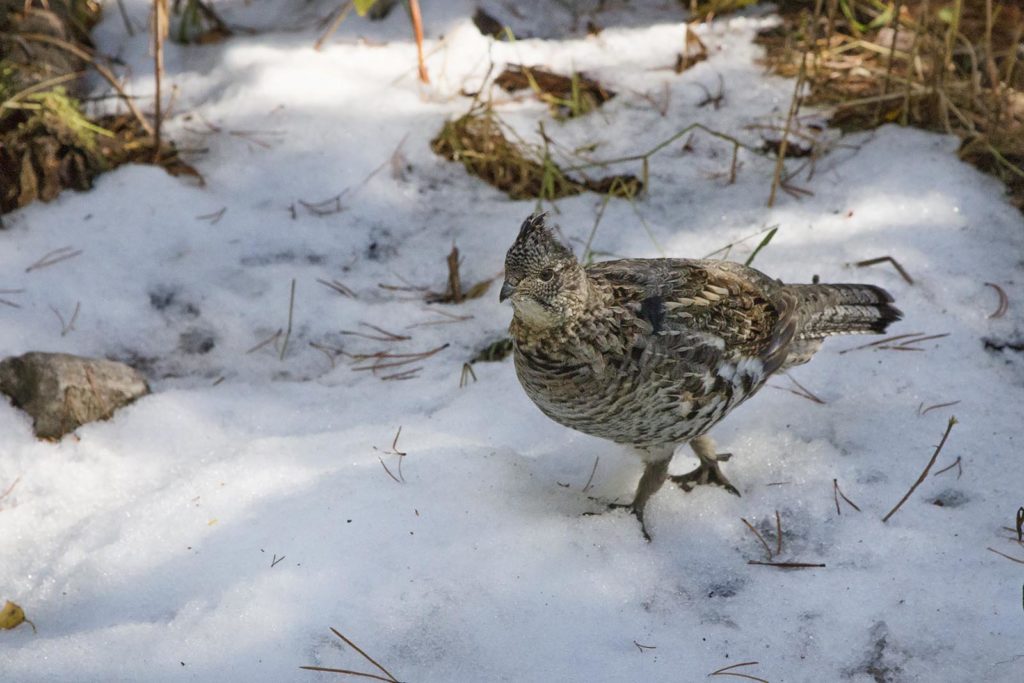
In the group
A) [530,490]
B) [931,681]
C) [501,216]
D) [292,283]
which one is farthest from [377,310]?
[931,681]

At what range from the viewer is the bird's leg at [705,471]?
3490 millimetres

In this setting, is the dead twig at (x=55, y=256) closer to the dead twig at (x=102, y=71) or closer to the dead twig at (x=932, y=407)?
the dead twig at (x=102, y=71)

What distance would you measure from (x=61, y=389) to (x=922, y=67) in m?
4.26

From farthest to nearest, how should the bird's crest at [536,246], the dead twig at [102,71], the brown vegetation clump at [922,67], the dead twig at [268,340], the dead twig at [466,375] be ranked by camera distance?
the dead twig at [102,71], the brown vegetation clump at [922,67], the dead twig at [268,340], the dead twig at [466,375], the bird's crest at [536,246]

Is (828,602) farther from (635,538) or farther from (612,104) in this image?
(612,104)

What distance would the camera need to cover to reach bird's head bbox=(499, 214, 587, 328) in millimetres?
2900

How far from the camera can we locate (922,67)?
5.06 metres

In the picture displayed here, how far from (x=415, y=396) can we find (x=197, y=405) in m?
0.82

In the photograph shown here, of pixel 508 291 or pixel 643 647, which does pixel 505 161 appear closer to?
pixel 508 291

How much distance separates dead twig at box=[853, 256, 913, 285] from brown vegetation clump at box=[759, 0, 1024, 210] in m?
0.69

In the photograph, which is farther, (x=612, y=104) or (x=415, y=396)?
(x=612, y=104)

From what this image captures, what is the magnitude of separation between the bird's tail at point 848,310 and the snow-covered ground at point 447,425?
12.2 inches

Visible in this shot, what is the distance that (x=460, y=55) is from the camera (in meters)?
5.39

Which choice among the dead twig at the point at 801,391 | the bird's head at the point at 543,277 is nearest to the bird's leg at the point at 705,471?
the dead twig at the point at 801,391
